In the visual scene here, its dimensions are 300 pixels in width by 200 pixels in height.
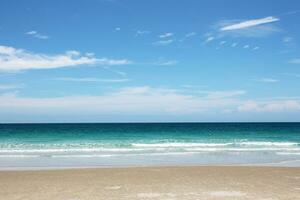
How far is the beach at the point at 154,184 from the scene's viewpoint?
870 cm

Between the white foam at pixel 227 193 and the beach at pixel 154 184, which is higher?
the beach at pixel 154 184

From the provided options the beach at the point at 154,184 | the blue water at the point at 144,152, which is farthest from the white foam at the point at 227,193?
the blue water at the point at 144,152

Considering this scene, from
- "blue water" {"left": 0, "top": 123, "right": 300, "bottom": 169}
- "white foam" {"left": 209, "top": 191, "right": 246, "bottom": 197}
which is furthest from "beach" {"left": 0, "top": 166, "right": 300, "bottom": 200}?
"blue water" {"left": 0, "top": 123, "right": 300, "bottom": 169}

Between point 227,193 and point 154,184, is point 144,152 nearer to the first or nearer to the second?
point 154,184

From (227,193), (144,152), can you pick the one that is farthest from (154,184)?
(144,152)

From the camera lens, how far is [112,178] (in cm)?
1140

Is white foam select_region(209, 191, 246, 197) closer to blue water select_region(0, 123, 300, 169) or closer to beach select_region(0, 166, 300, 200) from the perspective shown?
beach select_region(0, 166, 300, 200)

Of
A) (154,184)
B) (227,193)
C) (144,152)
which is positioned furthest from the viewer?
(144,152)

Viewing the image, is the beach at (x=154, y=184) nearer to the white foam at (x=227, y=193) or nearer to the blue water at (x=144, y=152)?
the white foam at (x=227, y=193)

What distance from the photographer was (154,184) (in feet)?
33.8

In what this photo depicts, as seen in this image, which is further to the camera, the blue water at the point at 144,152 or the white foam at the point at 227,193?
the blue water at the point at 144,152

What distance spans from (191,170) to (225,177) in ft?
6.34

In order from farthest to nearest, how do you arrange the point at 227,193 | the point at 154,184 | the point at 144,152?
the point at 144,152 < the point at 154,184 < the point at 227,193

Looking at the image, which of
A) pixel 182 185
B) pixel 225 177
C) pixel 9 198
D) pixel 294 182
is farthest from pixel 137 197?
pixel 294 182
